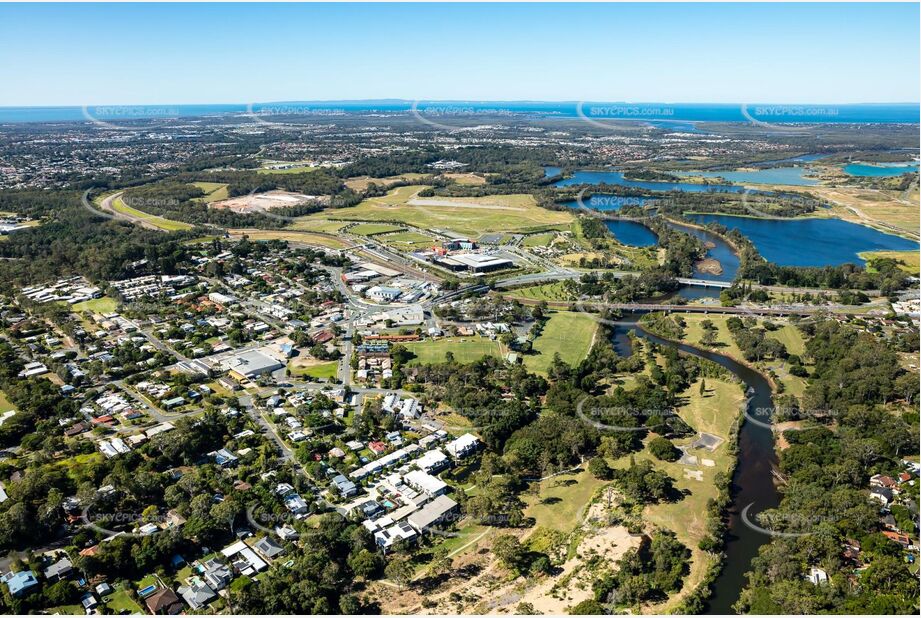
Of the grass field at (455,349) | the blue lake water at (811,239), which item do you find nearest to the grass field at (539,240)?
the blue lake water at (811,239)

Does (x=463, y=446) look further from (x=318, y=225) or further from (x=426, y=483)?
(x=318, y=225)

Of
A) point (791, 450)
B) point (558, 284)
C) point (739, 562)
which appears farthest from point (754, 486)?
point (558, 284)

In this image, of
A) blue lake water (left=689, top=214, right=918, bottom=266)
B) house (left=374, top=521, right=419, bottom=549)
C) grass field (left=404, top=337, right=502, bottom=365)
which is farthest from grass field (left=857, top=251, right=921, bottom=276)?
house (left=374, top=521, right=419, bottom=549)

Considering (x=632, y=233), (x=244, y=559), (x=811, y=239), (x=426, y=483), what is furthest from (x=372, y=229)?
(x=244, y=559)

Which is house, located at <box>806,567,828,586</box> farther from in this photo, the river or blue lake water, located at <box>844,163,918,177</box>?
blue lake water, located at <box>844,163,918,177</box>

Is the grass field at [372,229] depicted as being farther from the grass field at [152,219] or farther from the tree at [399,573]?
the tree at [399,573]

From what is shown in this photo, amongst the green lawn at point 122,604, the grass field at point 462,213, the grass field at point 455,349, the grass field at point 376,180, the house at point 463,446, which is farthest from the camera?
the grass field at point 376,180

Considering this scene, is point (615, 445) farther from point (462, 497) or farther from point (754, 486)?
point (462, 497)
